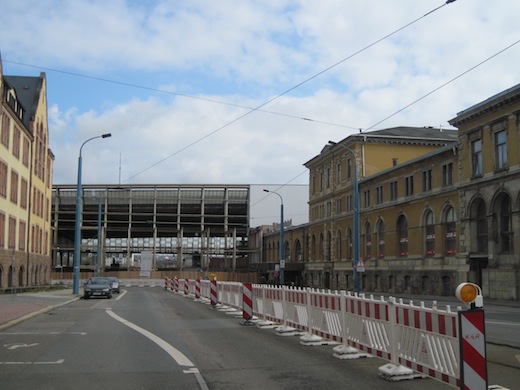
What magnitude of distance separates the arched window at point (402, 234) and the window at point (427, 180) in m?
4.38

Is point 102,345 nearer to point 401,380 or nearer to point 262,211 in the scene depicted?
point 401,380

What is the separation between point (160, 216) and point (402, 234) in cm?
5220

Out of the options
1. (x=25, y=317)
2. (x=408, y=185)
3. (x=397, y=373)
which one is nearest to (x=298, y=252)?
(x=408, y=185)

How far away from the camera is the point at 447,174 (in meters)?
43.6

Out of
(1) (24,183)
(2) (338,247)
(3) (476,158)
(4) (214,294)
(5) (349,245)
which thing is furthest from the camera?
(2) (338,247)

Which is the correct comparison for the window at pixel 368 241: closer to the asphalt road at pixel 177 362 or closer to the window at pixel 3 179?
the window at pixel 3 179

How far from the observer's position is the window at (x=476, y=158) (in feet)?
128

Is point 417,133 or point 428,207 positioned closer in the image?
point 428,207

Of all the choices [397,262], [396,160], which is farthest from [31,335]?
[396,160]

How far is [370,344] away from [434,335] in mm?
2160

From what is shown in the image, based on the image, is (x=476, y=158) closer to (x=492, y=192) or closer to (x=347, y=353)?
(x=492, y=192)

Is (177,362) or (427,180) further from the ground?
(427,180)

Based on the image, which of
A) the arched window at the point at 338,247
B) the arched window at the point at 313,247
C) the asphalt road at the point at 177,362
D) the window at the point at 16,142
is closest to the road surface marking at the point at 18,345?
the asphalt road at the point at 177,362

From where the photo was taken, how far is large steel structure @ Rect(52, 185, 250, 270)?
91438 mm
